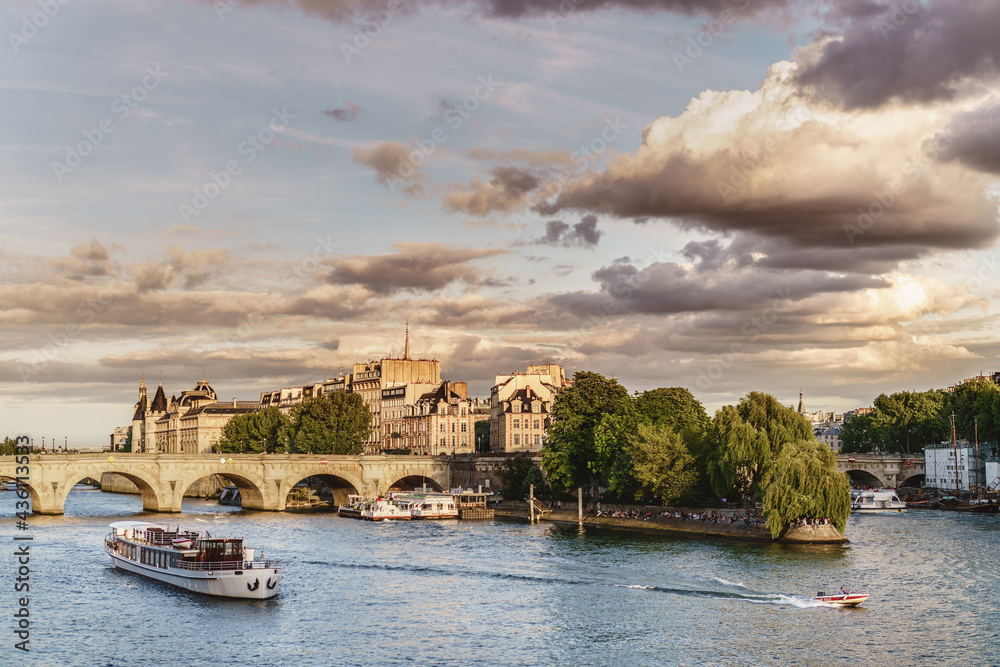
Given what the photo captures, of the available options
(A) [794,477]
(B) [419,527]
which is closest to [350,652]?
(A) [794,477]

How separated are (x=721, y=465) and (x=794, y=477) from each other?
11.4 meters

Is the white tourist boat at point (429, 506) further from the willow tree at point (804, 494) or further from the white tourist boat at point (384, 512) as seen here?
the willow tree at point (804, 494)

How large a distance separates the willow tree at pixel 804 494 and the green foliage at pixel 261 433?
294 feet

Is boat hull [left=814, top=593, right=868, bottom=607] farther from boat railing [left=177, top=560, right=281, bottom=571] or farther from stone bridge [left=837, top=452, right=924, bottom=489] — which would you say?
stone bridge [left=837, top=452, right=924, bottom=489]

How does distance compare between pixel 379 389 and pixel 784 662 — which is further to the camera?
pixel 379 389

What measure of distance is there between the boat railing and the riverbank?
35.2 meters

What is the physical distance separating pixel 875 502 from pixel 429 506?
1871 inches

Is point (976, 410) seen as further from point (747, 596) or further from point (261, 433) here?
point (747, 596)

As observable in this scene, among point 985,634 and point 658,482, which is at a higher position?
point 658,482

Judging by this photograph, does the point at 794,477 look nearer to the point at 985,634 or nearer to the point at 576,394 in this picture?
the point at 985,634

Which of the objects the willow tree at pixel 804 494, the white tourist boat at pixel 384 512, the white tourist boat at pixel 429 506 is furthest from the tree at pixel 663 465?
the white tourist boat at pixel 384 512

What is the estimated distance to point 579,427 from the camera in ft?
362

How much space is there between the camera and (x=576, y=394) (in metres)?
112

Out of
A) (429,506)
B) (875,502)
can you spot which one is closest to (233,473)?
(429,506)
